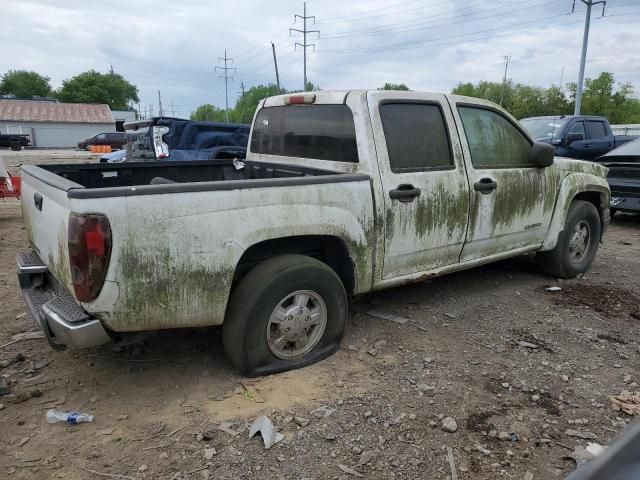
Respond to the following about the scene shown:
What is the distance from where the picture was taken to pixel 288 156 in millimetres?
4414

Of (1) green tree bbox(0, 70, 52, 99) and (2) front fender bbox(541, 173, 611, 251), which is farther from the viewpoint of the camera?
(1) green tree bbox(0, 70, 52, 99)

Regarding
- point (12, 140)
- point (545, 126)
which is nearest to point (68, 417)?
point (545, 126)

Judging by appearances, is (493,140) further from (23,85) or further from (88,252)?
(23,85)

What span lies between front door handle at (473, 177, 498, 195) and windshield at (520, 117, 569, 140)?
7.97m

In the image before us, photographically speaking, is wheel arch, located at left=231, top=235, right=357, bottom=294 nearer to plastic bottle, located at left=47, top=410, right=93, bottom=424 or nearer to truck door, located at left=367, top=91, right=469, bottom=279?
truck door, located at left=367, top=91, right=469, bottom=279

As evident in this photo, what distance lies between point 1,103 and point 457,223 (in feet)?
224

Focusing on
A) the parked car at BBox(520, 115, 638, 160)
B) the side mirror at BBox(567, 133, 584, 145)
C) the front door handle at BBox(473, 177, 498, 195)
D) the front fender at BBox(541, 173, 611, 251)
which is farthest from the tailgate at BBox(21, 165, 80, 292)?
the side mirror at BBox(567, 133, 584, 145)

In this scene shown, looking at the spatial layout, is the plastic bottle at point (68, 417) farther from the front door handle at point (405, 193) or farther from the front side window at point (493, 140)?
the front side window at point (493, 140)

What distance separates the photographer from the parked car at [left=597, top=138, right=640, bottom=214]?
853 cm

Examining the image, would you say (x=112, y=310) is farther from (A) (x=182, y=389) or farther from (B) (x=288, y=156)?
(B) (x=288, y=156)

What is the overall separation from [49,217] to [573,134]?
1112cm

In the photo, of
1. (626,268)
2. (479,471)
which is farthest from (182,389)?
(626,268)

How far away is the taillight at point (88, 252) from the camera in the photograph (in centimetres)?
257

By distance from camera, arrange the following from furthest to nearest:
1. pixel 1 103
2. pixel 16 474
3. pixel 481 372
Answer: pixel 1 103 < pixel 481 372 < pixel 16 474
